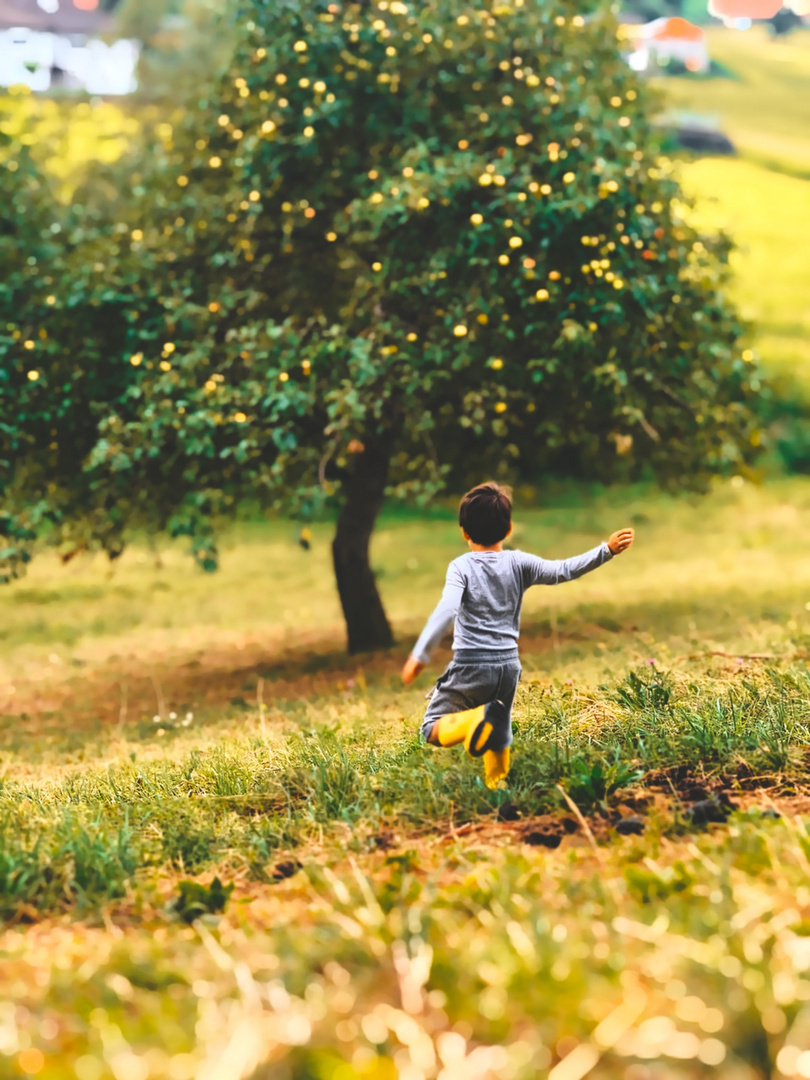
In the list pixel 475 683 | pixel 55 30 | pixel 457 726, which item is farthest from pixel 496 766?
pixel 55 30

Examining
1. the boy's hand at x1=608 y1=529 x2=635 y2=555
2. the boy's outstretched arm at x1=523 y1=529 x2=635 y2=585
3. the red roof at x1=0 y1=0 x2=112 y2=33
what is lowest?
the boy's outstretched arm at x1=523 y1=529 x2=635 y2=585

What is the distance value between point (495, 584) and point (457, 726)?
719 mm

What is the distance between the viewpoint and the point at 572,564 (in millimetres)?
5004

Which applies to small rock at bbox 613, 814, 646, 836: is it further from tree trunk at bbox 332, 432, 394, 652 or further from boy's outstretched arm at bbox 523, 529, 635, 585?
tree trunk at bbox 332, 432, 394, 652

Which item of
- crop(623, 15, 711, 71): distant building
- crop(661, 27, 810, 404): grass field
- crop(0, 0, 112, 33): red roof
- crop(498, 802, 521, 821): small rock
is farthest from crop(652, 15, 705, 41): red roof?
crop(498, 802, 521, 821): small rock

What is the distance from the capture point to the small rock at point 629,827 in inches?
167

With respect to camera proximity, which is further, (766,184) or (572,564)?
(766,184)

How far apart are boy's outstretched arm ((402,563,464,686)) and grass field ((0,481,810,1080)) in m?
0.59

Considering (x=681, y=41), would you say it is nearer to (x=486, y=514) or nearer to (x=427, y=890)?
(x=486, y=514)

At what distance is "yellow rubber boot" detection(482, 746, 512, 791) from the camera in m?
4.77

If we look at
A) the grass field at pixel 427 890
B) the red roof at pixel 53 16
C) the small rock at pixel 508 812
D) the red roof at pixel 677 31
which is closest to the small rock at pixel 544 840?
the grass field at pixel 427 890

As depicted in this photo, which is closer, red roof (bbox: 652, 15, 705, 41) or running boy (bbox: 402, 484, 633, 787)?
running boy (bbox: 402, 484, 633, 787)

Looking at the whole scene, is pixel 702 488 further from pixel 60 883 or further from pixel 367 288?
pixel 60 883

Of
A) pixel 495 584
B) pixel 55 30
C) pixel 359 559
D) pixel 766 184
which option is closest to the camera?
pixel 495 584
